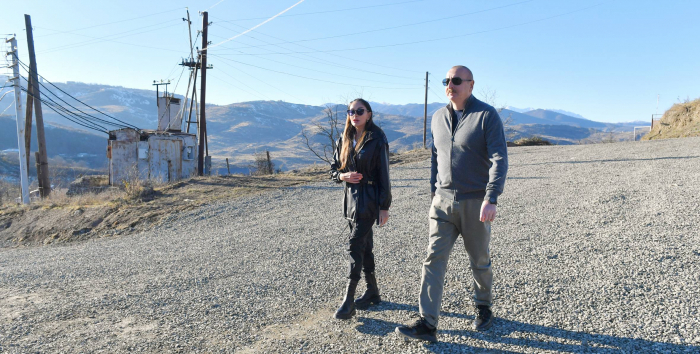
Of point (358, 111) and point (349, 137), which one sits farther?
point (349, 137)

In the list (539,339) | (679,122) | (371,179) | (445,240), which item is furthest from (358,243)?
(679,122)

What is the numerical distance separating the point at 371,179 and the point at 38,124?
1846cm

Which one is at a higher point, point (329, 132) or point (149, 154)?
point (329, 132)

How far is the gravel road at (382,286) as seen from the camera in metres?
3.41

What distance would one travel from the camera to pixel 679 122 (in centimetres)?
2719

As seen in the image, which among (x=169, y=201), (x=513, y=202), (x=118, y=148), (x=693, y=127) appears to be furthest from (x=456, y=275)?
(x=693, y=127)

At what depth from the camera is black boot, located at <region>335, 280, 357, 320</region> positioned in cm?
380

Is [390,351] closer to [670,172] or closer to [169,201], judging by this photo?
[670,172]

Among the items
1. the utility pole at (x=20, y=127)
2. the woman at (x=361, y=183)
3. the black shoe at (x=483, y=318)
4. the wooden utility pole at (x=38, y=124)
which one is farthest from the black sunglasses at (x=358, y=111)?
the wooden utility pole at (x=38, y=124)

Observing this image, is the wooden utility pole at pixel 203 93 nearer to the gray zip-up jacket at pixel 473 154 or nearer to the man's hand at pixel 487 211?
the gray zip-up jacket at pixel 473 154

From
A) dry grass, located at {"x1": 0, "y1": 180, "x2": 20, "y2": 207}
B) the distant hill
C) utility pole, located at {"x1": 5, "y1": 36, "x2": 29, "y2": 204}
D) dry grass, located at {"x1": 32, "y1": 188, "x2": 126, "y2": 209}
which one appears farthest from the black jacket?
the distant hill

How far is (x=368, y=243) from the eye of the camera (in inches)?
156

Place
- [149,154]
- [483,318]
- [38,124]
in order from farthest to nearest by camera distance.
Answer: [149,154], [38,124], [483,318]

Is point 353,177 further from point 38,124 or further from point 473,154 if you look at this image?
point 38,124
